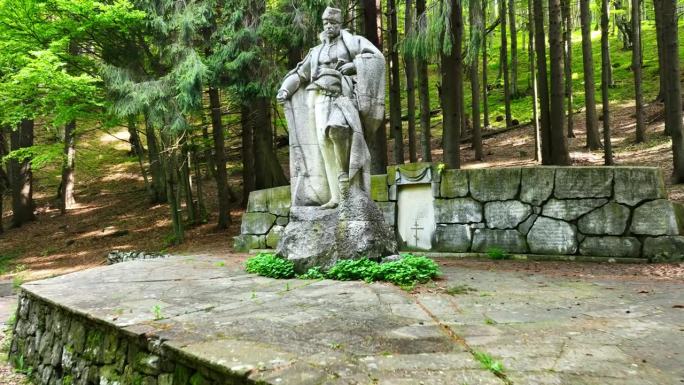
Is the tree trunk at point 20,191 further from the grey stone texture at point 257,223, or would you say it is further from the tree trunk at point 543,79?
the tree trunk at point 543,79

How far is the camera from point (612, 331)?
321cm

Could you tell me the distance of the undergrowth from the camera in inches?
201

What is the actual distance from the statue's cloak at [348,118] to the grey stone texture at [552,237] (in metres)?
3.25

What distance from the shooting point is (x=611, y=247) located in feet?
23.1

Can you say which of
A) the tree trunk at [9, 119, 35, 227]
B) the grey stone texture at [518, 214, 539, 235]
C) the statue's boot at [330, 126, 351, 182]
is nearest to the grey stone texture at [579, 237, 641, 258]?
the grey stone texture at [518, 214, 539, 235]

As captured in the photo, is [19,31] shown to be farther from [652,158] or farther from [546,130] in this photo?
[652,158]

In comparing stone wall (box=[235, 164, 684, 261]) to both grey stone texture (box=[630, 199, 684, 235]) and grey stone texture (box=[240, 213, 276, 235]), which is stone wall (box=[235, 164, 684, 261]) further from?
grey stone texture (box=[240, 213, 276, 235])

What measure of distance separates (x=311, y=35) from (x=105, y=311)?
8.31m

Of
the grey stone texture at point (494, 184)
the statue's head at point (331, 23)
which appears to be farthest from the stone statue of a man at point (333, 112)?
the grey stone texture at point (494, 184)

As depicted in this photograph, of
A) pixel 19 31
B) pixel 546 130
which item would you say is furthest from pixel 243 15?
pixel 546 130

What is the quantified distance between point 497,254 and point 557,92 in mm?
5299

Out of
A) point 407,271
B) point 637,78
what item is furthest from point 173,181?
point 637,78

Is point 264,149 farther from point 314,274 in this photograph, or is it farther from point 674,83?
point 674,83

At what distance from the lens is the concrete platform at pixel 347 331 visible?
254cm
